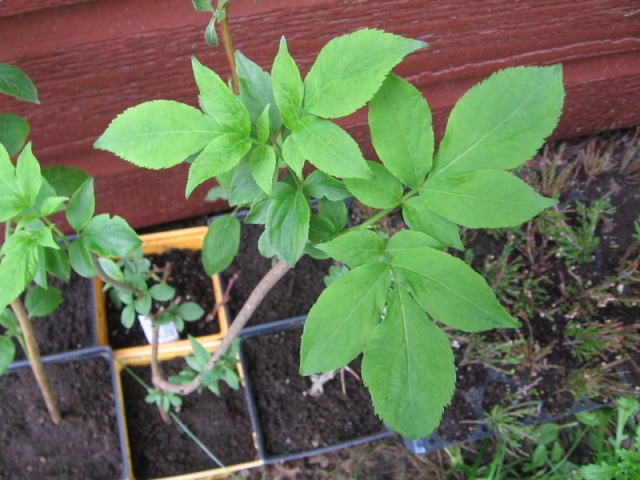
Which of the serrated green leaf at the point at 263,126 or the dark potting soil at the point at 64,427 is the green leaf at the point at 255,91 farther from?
the dark potting soil at the point at 64,427

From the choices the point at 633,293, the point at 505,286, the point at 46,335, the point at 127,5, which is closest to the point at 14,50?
the point at 127,5

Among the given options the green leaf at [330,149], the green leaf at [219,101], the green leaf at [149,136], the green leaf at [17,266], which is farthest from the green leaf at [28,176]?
the green leaf at [330,149]

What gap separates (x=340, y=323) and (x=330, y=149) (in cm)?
19

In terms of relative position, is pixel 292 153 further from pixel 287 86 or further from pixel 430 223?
pixel 430 223

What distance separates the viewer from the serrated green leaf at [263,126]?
641 mm

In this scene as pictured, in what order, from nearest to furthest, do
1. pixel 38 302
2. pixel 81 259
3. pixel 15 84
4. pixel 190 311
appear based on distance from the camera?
pixel 81 259
pixel 15 84
pixel 38 302
pixel 190 311

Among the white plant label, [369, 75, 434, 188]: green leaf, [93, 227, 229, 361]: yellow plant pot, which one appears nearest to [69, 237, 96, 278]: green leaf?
[369, 75, 434, 188]: green leaf

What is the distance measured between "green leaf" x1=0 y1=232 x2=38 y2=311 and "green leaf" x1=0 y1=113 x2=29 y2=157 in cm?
38

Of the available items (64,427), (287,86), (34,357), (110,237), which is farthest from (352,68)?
(64,427)

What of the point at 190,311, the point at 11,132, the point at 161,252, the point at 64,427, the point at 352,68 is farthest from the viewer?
the point at 161,252

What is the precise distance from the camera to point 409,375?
0.62 metres

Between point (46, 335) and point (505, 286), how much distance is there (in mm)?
1282

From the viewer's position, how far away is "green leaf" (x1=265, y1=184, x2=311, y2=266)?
65 cm

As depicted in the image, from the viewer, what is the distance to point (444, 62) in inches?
63.2
